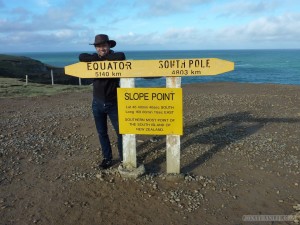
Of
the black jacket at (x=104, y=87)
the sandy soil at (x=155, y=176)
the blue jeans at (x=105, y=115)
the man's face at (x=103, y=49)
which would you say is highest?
the man's face at (x=103, y=49)

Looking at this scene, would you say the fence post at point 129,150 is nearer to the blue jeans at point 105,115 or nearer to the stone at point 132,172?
the stone at point 132,172

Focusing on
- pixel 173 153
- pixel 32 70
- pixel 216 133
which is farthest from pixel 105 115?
pixel 32 70

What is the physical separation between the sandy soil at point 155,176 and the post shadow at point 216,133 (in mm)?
25

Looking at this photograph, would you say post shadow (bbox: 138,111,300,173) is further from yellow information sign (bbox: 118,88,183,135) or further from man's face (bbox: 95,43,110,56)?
man's face (bbox: 95,43,110,56)

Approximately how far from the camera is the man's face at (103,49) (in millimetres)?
6531

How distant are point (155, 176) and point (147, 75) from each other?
2.03 m

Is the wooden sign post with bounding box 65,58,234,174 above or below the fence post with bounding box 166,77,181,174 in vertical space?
above

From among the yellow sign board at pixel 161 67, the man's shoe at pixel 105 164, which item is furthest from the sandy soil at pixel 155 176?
the yellow sign board at pixel 161 67

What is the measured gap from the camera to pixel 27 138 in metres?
9.52

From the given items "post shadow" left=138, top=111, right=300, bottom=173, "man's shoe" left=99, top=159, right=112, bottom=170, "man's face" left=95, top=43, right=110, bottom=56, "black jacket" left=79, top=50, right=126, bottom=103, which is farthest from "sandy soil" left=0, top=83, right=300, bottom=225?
"man's face" left=95, top=43, right=110, bottom=56

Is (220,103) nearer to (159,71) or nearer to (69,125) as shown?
(69,125)

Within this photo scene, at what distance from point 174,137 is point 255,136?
375 cm

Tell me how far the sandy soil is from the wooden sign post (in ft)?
2.12

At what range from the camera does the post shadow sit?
25.0 ft
